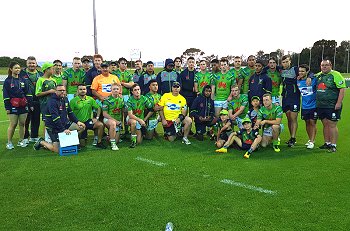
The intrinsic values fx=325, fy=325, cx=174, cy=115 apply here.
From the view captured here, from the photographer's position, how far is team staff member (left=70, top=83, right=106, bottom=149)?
723 centimetres

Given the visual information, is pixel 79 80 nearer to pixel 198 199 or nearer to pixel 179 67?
pixel 179 67

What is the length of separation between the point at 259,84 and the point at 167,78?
235 centimetres

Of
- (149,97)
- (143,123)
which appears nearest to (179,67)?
(149,97)

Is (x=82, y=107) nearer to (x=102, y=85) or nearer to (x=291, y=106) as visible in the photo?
(x=102, y=85)

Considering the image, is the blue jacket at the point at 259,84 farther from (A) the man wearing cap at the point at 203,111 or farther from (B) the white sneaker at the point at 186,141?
(B) the white sneaker at the point at 186,141

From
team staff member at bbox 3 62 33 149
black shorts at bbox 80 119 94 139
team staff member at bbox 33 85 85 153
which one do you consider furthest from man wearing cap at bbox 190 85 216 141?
team staff member at bbox 3 62 33 149

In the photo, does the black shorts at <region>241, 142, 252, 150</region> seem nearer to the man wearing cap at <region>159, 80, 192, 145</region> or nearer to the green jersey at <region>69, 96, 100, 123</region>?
the man wearing cap at <region>159, 80, 192, 145</region>

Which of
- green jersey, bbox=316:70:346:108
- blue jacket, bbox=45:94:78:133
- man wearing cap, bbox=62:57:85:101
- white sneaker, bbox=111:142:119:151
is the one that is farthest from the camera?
man wearing cap, bbox=62:57:85:101

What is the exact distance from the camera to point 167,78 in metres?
8.30

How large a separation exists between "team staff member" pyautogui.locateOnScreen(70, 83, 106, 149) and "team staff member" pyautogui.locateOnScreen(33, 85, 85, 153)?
264mm

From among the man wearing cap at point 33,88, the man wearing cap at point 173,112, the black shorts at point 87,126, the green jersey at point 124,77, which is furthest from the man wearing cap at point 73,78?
the man wearing cap at point 173,112

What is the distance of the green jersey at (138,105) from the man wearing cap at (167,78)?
83cm

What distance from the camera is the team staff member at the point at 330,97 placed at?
6477mm

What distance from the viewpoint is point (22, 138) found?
7434 millimetres
